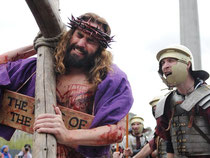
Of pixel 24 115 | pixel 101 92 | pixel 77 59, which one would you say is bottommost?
pixel 24 115

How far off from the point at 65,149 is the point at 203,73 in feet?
7.54

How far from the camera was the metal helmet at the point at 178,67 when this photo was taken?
4199 mm

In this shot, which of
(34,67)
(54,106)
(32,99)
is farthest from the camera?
(34,67)

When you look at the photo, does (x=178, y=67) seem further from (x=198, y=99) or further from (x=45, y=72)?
(x=45, y=72)

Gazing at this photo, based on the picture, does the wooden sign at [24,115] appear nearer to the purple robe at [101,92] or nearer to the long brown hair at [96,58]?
the purple robe at [101,92]

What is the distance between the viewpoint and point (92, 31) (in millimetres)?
2881

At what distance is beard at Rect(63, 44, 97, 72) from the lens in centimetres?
288

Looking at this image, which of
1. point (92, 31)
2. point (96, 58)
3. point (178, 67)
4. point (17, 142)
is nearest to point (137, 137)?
point (178, 67)

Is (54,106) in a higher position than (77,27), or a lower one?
lower

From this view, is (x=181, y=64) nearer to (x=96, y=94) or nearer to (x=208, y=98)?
(x=208, y=98)

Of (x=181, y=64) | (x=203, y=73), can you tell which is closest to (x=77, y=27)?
(x=181, y=64)

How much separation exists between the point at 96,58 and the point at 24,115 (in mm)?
734

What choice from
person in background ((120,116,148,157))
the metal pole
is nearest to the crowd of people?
the metal pole

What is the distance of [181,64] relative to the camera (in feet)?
14.0
